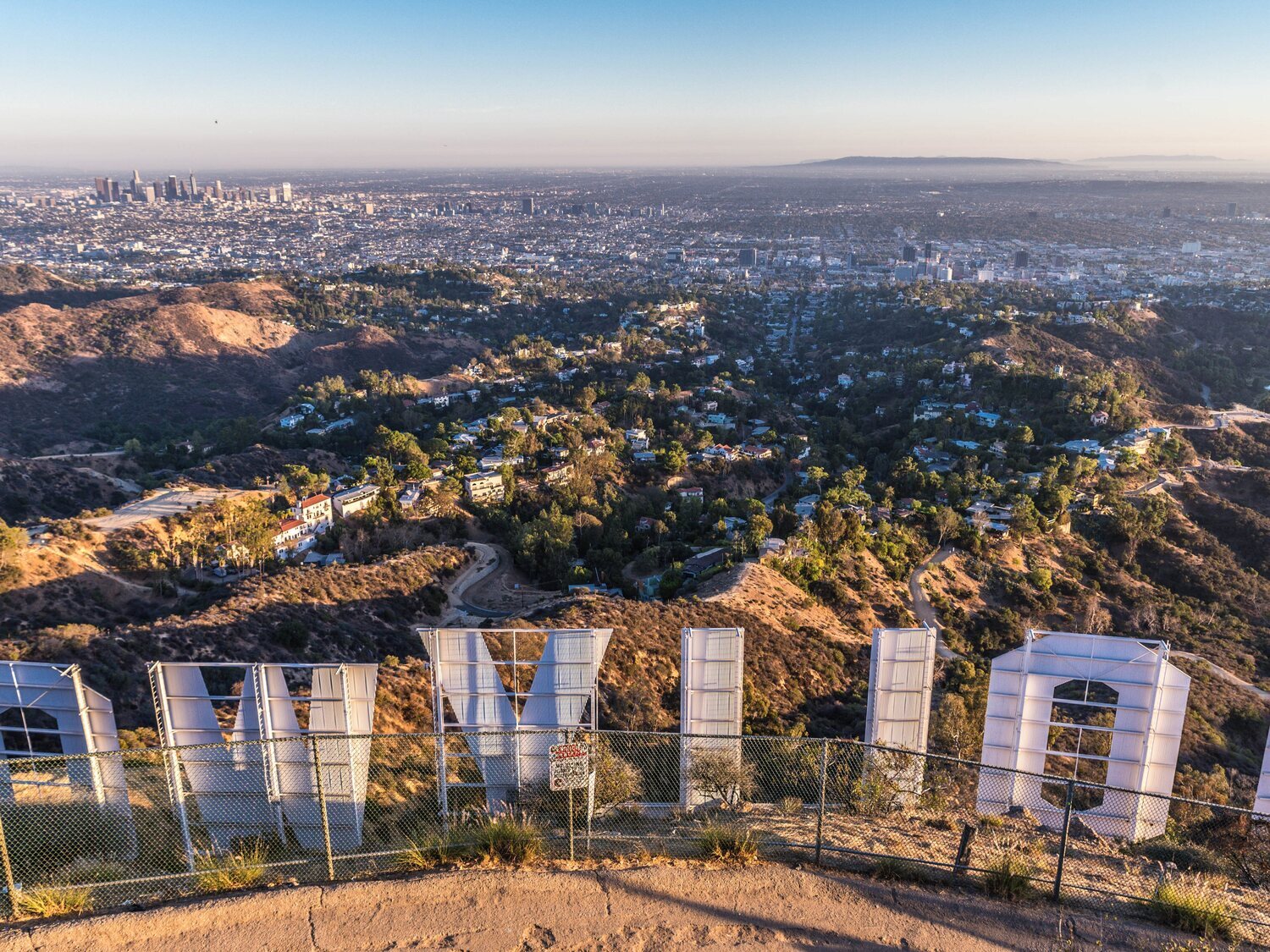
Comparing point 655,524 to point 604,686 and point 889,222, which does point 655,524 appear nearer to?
point 604,686

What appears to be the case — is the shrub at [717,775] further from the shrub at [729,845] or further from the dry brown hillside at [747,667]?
the dry brown hillside at [747,667]

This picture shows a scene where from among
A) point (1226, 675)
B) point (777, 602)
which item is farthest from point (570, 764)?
point (1226, 675)

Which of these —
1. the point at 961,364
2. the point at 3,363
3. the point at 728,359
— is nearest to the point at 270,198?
the point at 3,363

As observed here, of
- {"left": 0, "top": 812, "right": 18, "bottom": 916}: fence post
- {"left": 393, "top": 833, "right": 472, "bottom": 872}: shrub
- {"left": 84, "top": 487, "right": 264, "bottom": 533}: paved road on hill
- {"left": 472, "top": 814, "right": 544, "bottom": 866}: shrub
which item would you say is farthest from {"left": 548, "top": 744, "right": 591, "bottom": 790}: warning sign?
{"left": 84, "top": 487, "right": 264, "bottom": 533}: paved road on hill

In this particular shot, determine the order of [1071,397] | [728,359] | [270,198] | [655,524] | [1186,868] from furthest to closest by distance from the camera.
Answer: [270,198], [728,359], [1071,397], [655,524], [1186,868]

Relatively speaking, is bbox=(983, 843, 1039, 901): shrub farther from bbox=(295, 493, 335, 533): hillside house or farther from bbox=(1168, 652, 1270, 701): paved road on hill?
bbox=(295, 493, 335, 533): hillside house

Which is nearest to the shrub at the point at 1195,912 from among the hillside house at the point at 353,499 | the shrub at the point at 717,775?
the shrub at the point at 717,775
